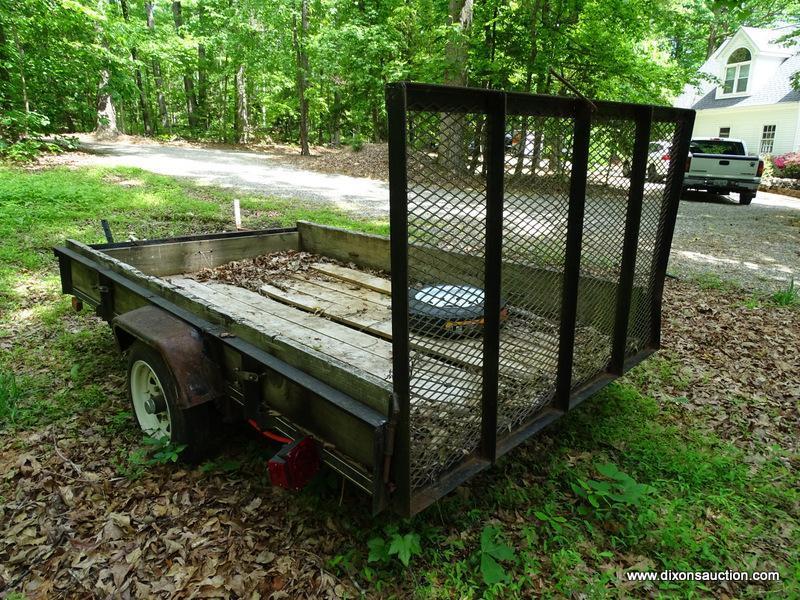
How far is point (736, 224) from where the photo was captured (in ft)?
34.8

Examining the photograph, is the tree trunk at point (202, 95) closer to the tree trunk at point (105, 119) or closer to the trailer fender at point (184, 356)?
the tree trunk at point (105, 119)

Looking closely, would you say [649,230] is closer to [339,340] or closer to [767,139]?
[339,340]

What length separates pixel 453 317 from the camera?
1.97 metres

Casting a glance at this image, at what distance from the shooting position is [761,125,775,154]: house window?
76.3ft

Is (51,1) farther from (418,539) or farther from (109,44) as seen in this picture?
(418,539)

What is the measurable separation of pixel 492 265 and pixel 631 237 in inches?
49.1

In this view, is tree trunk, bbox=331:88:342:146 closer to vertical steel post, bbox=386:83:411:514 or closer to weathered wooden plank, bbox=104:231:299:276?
weathered wooden plank, bbox=104:231:299:276

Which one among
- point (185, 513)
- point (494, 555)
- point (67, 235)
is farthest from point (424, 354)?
point (67, 235)

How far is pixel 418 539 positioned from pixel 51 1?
16.1m

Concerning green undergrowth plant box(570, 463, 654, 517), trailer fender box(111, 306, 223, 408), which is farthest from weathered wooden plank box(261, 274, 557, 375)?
trailer fender box(111, 306, 223, 408)

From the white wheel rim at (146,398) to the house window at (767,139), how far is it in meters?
28.3

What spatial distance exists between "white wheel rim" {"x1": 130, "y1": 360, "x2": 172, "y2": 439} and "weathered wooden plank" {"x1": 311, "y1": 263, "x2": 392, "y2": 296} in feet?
5.82

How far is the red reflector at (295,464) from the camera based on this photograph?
193 centimetres

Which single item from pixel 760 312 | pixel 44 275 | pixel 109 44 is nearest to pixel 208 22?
pixel 109 44
